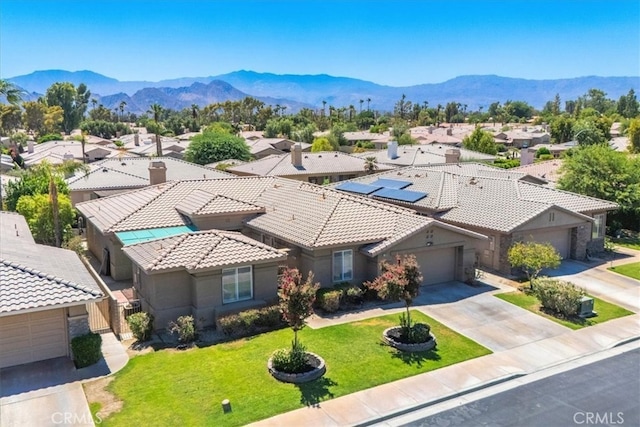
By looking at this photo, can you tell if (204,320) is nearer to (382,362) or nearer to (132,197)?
(382,362)

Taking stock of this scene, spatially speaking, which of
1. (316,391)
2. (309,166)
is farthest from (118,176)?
(316,391)

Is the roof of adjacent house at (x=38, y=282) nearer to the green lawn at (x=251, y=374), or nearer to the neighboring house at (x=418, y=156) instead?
the green lawn at (x=251, y=374)

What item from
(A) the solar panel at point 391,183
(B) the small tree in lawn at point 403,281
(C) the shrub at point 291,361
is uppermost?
(A) the solar panel at point 391,183

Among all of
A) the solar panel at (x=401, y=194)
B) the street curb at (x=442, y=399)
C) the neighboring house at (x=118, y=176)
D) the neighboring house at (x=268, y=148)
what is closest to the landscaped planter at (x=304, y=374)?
the street curb at (x=442, y=399)

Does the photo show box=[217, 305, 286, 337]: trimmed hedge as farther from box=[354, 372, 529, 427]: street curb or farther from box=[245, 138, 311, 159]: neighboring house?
box=[245, 138, 311, 159]: neighboring house

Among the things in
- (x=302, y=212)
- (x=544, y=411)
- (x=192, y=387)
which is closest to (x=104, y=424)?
(x=192, y=387)
